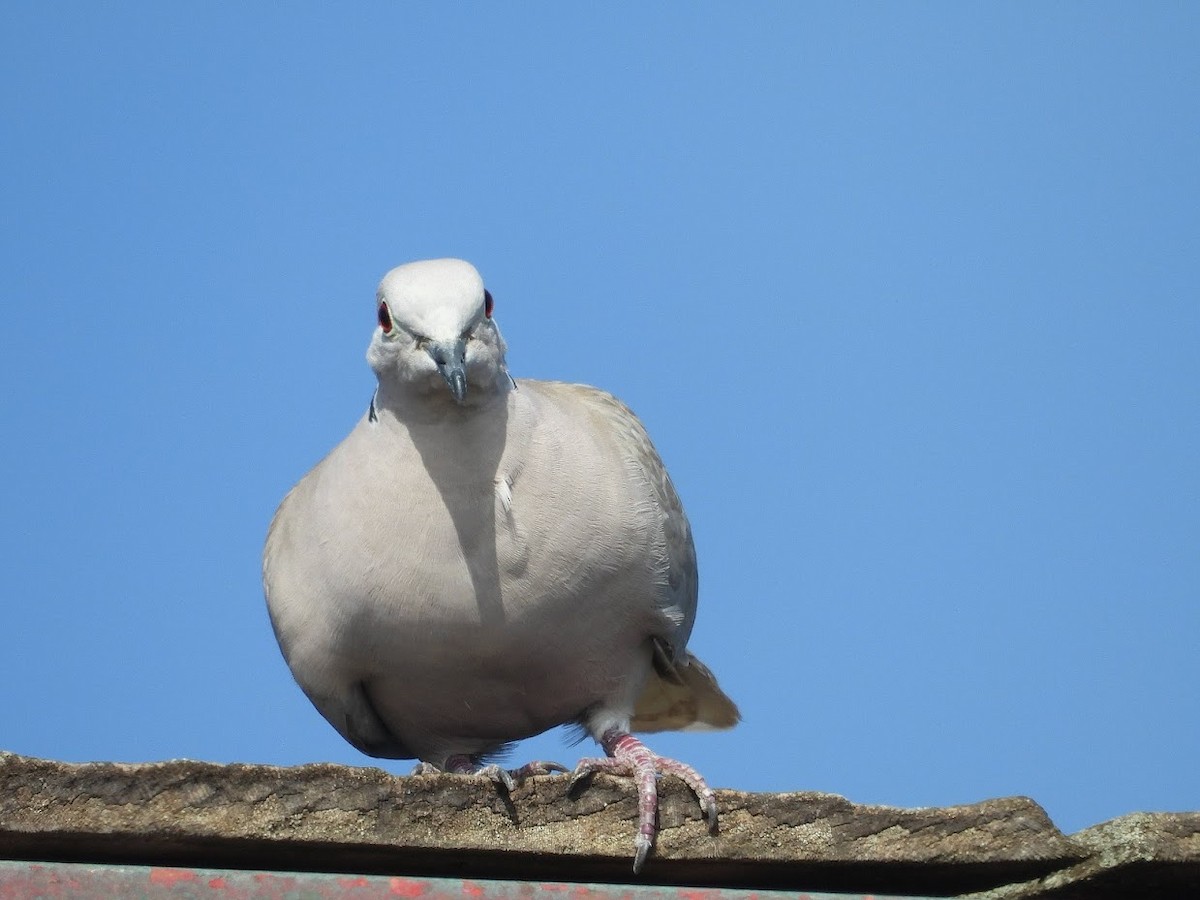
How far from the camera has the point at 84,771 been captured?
12.3 ft

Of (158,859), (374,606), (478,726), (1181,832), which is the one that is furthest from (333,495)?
(1181,832)

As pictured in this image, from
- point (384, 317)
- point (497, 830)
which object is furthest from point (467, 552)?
point (497, 830)

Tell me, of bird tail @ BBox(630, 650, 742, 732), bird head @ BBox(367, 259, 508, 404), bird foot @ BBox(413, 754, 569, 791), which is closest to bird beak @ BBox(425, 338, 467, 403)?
bird head @ BBox(367, 259, 508, 404)

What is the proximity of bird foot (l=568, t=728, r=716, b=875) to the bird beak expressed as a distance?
1.26 m

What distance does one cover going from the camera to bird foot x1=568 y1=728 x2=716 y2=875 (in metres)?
4.08

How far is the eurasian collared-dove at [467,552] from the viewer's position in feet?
19.3

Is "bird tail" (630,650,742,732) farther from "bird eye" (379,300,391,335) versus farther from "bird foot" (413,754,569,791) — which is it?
"bird eye" (379,300,391,335)

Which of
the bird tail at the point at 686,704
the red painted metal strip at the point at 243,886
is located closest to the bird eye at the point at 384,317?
the bird tail at the point at 686,704

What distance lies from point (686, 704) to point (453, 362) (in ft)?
8.15

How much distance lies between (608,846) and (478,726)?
2.60 m

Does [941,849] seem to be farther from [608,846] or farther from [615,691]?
[615,691]

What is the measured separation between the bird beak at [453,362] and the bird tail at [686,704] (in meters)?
2.02

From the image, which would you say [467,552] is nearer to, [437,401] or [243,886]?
[437,401]

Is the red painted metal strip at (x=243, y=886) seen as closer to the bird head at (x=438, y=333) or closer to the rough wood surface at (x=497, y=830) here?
the rough wood surface at (x=497, y=830)
